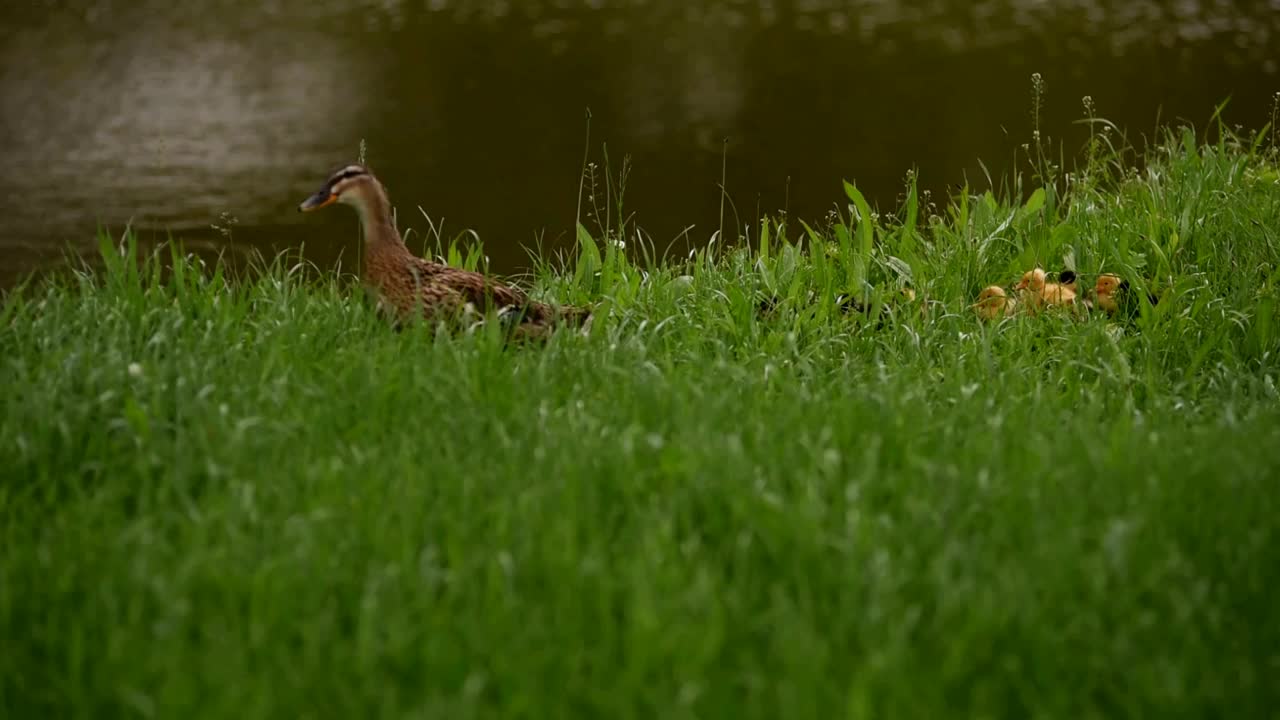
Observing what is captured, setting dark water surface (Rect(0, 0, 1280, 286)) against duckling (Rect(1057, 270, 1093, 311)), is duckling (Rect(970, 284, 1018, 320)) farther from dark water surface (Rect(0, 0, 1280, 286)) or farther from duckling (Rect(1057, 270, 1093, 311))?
dark water surface (Rect(0, 0, 1280, 286))

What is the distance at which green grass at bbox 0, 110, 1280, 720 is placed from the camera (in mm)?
2549

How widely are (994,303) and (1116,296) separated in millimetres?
485

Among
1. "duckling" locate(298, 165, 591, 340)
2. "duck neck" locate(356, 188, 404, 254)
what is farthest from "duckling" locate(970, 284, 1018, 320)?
"duck neck" locate(356, 188, 404, 254)

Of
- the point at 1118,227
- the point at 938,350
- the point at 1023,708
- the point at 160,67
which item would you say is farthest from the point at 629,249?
the point at 160,67

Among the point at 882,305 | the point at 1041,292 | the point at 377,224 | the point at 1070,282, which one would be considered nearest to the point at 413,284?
the point at 377,224

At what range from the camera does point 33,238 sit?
31.7 ft

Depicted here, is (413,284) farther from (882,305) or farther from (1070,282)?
(1070,282)

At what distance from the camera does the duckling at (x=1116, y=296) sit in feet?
17.7

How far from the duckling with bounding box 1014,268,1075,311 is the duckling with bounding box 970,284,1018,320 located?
59mm

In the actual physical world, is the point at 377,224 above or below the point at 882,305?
above

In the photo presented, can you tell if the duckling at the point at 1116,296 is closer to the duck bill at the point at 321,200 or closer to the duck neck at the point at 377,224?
the duck neck at the point at 377,224

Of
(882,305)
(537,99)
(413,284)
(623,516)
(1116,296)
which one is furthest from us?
(537,99)

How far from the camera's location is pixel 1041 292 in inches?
214

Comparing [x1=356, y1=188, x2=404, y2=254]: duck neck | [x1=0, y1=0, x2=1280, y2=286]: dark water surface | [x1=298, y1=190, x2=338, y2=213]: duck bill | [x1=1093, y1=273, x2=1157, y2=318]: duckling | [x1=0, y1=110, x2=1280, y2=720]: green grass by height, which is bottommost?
[x1=0, y1=0, x2=1280, y2=286]: dark water surface
